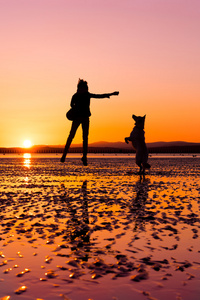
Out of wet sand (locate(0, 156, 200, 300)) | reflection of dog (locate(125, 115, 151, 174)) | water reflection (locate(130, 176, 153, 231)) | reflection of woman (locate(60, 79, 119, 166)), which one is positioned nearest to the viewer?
wet sand (locate(0, 156, 200, 300))

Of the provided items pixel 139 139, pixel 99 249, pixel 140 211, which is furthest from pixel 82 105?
pixel 99 249

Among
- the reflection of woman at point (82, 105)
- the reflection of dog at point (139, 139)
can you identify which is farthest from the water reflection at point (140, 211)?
the reflection of woman at point (82, 105)

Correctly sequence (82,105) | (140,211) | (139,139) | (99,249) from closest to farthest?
(99,249)
(140,211)
(139,139)
(82,105)

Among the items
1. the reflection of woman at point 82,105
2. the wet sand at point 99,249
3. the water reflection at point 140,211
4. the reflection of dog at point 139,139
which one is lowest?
the wet sand at point 99,249

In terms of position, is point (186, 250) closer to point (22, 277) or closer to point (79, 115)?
point (22, 277)

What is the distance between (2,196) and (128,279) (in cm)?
757

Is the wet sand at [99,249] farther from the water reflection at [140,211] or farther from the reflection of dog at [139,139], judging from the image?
the reflection of dog at [139,139]

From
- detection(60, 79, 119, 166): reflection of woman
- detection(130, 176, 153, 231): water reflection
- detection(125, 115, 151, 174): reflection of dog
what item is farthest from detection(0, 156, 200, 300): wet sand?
detection(60, 79, 119, 166): reflection of woman

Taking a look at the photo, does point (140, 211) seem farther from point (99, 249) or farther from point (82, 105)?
point (82, 105)

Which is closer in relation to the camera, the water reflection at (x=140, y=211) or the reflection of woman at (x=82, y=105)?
the water reflection at (x=140, y=211)

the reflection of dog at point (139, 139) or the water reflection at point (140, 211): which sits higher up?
the reflection of dog at point (139, 139)

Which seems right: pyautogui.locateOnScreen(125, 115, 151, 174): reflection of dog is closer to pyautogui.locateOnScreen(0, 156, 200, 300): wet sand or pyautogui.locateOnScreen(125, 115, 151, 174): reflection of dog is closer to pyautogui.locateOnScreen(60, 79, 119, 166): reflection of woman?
pyautogui.locateOnScreen(60, 79, 119, 166): reflection of woman

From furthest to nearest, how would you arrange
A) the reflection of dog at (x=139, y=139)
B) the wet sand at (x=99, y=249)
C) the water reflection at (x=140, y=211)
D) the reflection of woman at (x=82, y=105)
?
the reflection of woman at (x=82, y=105)
the reflection of dog at (x=139, y=139)
the water reflection at (x=140, y=211)
the wet sand at (x=99, y=249)

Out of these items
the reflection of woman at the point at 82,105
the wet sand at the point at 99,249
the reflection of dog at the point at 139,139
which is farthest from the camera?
the reflection of woman at the point at 82,105
